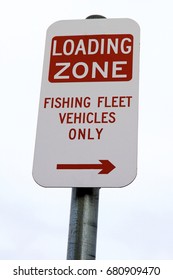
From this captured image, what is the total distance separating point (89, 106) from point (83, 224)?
21.7 inches

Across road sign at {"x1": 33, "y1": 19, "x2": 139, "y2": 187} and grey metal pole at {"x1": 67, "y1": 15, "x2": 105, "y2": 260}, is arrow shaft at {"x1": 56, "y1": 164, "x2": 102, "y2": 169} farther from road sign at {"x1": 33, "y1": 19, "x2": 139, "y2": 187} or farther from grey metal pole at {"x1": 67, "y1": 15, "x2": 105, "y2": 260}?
grey metal pole at {"x1": 67, "y1": 15, "x2": 105, "y2": 260}

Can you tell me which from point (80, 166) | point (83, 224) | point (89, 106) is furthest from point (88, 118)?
point (83, 224)

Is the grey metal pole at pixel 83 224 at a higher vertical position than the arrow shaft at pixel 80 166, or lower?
lower

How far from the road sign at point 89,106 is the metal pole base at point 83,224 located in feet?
0.27

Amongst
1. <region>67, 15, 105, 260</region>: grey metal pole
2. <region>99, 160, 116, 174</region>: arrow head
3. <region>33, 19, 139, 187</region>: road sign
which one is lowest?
<region>67, 15, 105, 260</region>: grey metal pole

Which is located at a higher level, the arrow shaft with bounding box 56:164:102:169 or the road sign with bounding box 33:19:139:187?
the road sign with bounding box 33:19:139:187

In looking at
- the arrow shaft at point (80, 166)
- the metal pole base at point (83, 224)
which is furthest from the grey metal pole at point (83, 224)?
the arrow shaft at point (80, 166)

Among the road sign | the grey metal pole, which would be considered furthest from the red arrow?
the grey metal pole

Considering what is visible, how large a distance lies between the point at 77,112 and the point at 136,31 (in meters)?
0.59

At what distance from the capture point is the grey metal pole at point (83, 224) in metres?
1.95

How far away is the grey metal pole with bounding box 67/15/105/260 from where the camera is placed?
1.95 metres

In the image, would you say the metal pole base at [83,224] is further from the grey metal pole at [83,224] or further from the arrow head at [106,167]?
the arrow head at [106,167]

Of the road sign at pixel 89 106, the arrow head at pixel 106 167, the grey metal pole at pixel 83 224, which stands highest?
the road sign at pixel 89 106

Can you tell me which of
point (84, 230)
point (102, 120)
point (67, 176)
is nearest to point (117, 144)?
point (102, 120)
